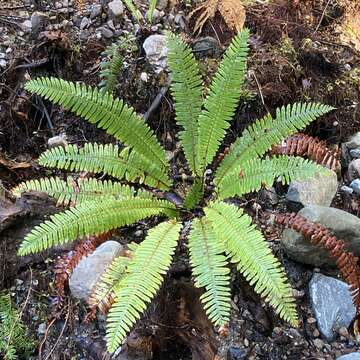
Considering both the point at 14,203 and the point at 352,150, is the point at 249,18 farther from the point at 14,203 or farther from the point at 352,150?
the point at 14,203

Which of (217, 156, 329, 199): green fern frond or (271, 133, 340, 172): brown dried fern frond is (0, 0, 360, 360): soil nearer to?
(271, 133, 340, 172): brown dried fern frond

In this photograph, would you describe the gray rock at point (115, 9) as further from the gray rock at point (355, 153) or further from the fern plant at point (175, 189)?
the gray rock at point (355, 153)

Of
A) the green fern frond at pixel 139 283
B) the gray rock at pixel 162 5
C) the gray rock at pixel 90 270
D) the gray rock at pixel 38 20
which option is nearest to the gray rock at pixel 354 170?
the green fern frond at pixel 139 283

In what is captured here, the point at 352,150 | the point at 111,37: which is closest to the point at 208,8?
the point at 111,37

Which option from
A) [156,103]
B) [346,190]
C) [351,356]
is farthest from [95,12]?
[351,356]

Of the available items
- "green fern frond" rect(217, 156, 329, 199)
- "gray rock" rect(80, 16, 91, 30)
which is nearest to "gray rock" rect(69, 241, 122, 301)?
"green fern frond" rect(217, 156, 329, 199)

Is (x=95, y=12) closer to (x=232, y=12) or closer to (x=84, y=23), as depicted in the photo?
(x=84, y=23)
